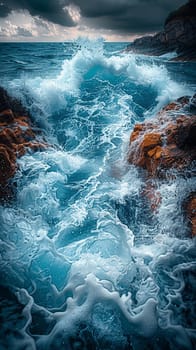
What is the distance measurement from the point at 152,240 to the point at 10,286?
7.77 ft

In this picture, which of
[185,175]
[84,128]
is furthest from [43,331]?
[84,128]

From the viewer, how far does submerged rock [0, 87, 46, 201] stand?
4676mm

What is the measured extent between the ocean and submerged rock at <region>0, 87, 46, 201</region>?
22 centimetres

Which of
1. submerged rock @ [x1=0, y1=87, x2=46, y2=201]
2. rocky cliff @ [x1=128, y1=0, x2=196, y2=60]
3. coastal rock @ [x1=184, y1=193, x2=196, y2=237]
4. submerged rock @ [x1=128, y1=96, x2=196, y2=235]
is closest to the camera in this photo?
coastal rock @ [x1=184, y1=193, x2=196, y2=237]

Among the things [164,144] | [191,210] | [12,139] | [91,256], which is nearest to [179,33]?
[164,144]

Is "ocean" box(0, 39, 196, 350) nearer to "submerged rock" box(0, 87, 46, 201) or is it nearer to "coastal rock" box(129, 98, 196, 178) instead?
"submerged rock" box(0, 87, 46, 201)

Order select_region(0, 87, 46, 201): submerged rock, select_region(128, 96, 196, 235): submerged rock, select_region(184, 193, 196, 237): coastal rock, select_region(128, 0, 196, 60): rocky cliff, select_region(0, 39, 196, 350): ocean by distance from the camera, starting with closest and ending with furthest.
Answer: select_region(0, 39, 196, 350): ocean < select_region(184, 193, 196, 237): coastal rock < select_region(128, 96, 196, 235): submerged rock < select_region(0, 87, 46, 201): submerged rock < select_region(128, 0, 196, 60): rocky cliff

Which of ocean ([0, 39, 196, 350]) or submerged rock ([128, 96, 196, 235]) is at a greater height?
submerged rock ([128, 96, 196, 235])

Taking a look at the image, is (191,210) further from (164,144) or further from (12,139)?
(12,139)

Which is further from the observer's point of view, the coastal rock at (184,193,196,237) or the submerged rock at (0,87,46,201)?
the submerged rock at (0,87,46,201)

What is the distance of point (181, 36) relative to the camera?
4169 cm

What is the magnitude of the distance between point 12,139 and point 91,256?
365 centimetres

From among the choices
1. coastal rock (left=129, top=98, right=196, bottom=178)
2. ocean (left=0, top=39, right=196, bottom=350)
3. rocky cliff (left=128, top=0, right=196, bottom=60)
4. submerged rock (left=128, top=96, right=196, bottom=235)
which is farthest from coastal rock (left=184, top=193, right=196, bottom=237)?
rocky cliff (left=128, top=0, right=196, bottom=60)

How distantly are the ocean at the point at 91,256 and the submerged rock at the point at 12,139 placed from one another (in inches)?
8.7
